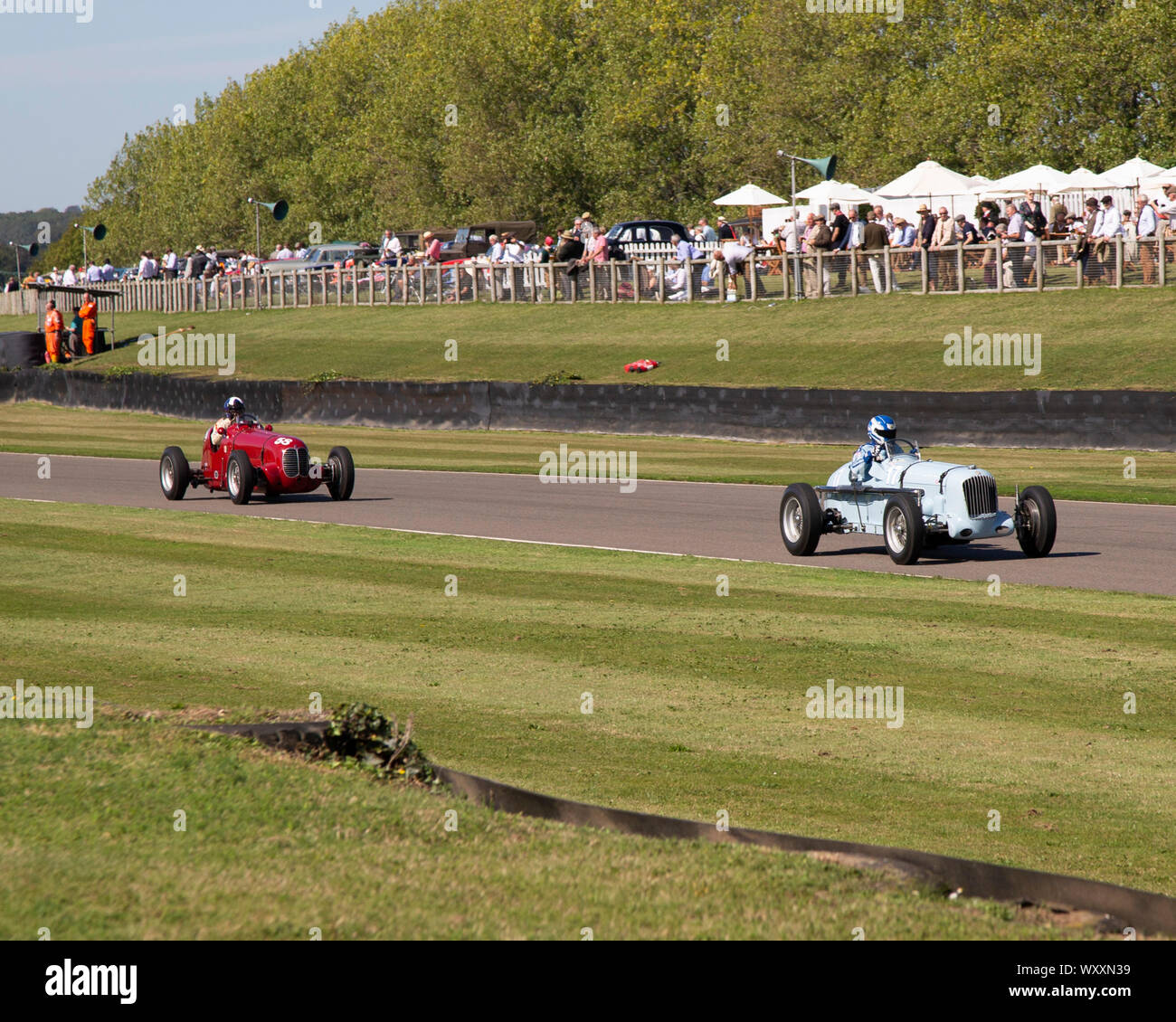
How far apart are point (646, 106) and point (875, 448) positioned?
231 feet

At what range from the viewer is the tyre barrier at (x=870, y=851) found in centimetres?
456

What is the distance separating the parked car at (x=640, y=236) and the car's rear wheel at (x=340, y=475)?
25.5m

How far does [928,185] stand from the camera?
4575cm

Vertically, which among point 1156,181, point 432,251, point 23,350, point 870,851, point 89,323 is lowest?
point 870,851

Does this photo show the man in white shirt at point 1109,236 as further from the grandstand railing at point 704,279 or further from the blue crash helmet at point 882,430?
the blue crash helmet at point 882,430

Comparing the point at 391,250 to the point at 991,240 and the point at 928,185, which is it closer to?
the point at 928,185

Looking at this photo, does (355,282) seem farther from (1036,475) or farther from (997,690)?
(997,690)

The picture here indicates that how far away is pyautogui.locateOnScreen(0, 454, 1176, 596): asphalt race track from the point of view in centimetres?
1521

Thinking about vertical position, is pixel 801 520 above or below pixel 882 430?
below

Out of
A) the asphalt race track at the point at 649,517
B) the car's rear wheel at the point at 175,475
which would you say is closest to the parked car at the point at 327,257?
the asphalt race track at the point at 649,517

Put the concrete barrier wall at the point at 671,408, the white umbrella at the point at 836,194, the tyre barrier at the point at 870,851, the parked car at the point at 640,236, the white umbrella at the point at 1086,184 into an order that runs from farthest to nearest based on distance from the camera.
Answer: the white umbrella at the point at 836,194 < the parked car at the point at 640,236 < the white umbrella at the point at 1086,184 < the concrete barrier wall at the point at 671,408 < the tyre barrier at the point at 870,851

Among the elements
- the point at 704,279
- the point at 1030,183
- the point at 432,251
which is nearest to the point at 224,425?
the point at 704,279

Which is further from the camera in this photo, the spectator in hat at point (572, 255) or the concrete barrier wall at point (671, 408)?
the spectator in hat at point (572, 255)

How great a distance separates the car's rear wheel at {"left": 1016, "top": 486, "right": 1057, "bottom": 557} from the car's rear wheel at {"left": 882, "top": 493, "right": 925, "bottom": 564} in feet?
3.41
